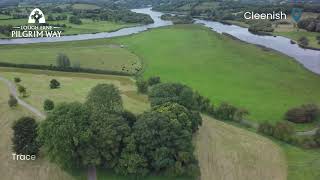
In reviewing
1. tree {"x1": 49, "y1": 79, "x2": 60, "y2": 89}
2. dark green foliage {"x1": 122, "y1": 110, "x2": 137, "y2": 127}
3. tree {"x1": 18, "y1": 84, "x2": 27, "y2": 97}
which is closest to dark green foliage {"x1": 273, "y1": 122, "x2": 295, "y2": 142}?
dark green foliage {"x1": 122, "y1": 110, "x2": 137, "y2": 127}

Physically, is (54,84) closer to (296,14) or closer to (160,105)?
(160,105)

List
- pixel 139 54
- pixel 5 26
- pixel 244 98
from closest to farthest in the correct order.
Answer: pixel 244 98, pixel 139 54, pixel 5 26

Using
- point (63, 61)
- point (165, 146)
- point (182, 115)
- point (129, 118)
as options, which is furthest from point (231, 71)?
point (165, 146)

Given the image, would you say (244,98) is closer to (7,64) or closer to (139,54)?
(139,54)

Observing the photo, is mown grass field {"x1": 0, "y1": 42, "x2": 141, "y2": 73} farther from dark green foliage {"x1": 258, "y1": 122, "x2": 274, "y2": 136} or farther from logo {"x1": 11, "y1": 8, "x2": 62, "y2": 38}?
dark green foliage {"x1": 258, "y1": 122, "x2": 274, "y2": 136}

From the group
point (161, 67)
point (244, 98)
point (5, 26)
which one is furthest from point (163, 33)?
point (244, 98)

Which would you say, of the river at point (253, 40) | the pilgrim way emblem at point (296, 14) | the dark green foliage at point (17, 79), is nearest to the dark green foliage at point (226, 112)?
the river at point (253, 40)
